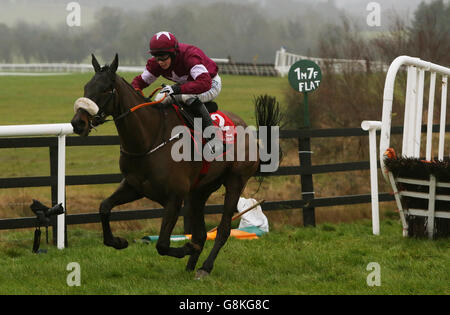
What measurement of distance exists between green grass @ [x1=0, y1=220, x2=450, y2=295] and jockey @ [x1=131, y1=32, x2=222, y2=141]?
1622 millimetres

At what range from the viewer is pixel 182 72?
6.43 metres

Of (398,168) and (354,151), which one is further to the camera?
(354,151)

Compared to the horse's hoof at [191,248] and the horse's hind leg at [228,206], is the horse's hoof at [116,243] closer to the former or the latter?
the horse's hoof at [191,248]

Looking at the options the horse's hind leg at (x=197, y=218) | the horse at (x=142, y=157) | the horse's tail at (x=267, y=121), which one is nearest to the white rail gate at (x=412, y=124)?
the horse's tail at (x=267, y=121)

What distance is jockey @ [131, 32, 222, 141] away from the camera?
6.09m

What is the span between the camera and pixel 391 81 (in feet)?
27.6

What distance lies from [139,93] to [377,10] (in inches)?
190

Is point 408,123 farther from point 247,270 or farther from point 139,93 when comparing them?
point 139,93

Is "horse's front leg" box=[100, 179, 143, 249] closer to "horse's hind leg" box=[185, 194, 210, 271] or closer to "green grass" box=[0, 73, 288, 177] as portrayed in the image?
"horse's hind leg" box=[185, 194, 210, 271]

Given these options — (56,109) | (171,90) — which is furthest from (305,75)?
(56,109)

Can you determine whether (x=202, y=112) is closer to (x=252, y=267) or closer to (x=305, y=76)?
(x=252, y=267)

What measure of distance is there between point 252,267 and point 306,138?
Answer: 12.4 ft
